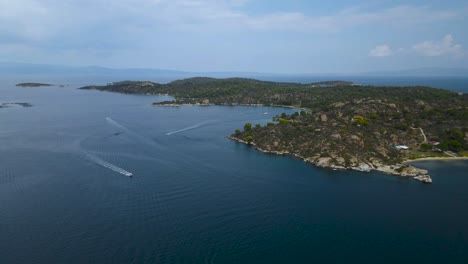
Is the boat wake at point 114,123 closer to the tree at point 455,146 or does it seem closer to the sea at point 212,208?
the sea at point 212,208

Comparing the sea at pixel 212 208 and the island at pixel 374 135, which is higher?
the island at pixel 374 135

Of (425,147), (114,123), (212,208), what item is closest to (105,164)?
(212,208)

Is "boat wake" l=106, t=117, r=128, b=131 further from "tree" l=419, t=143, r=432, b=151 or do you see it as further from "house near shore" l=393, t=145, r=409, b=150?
"tree" l=419, t=143, r=432, b=151

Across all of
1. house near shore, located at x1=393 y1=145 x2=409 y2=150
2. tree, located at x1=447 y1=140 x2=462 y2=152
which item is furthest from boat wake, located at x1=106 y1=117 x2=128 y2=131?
tree, located at x1=447 y1=140 x2=462 y2=152

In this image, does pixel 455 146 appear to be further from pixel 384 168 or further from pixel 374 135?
pixel 384 168

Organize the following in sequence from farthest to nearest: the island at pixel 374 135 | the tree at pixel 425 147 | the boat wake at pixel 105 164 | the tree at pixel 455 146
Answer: the tree at pixel 425 147 → the tree at pixel 455 146 → the island at pixel 374 135 → the boat wake at pixel 105 164

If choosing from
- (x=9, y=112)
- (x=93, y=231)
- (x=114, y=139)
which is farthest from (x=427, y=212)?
(x=9, y=112)

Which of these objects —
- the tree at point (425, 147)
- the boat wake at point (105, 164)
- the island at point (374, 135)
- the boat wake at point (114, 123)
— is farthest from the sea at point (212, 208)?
the boat wake at point (114, 123)

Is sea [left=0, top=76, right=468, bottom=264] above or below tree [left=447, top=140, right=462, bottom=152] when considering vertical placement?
below

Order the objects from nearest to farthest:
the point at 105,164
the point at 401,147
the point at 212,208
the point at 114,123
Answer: the point at 212,208, the point at 105,164, the point at 401,147, the point at 114,123
